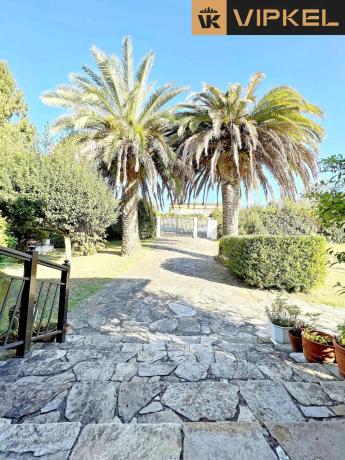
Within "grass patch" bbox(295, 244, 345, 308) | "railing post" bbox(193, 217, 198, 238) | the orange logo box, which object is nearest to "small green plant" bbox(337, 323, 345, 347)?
"grass patch" bbox(295, 244, 345, 308)

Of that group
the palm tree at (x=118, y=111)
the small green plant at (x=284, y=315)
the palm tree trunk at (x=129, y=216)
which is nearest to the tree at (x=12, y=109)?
the palm tree at (x=118, y=111)

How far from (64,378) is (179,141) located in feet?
28.6

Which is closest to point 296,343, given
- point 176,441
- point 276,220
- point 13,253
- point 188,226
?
point 176,441

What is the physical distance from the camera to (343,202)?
170 cm

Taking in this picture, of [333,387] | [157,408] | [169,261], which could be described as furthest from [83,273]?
[333,387]

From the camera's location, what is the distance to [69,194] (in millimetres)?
7715

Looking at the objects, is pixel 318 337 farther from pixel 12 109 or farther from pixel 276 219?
pixel 12 109

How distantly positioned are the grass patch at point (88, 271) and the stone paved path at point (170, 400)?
2386mm

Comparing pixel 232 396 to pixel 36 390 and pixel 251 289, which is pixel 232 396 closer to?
pixel 36 390

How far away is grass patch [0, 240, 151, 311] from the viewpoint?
5.73 meters

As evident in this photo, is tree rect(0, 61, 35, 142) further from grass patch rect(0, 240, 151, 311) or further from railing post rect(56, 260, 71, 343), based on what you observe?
railing post rect(56, 260, 71, 343)

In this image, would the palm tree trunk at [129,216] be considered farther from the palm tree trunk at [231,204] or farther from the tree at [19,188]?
the palm tree trunk at [231,204]

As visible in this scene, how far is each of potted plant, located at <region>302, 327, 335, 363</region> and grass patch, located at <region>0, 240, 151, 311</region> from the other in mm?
3976

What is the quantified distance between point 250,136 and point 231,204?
7.47 feet
